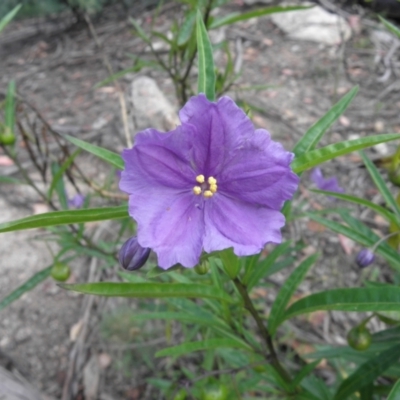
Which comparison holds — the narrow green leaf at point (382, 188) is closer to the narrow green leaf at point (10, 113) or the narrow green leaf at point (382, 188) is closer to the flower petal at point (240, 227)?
the flower petal at point (240, 227)

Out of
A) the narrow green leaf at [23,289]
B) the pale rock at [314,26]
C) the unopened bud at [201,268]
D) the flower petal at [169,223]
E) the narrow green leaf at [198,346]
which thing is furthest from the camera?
the pale rock at [314,26]

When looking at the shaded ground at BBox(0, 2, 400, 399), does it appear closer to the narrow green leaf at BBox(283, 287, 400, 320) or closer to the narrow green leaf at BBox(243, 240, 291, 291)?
the narrow green leaf at BBox(243, 240, 291, 291)

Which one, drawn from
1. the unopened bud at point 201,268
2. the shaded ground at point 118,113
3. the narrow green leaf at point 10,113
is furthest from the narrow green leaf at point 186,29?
the unopened bud at point 201,268

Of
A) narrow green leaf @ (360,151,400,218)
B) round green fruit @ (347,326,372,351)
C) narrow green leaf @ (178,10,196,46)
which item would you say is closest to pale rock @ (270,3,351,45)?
narrow green leaf @ (178,10,196,46)

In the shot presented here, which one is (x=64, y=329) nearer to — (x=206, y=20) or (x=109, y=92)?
(x=206, y=20)

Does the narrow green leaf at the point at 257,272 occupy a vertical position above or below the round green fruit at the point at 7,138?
below

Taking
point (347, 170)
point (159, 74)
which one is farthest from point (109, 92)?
point (347, 170)
